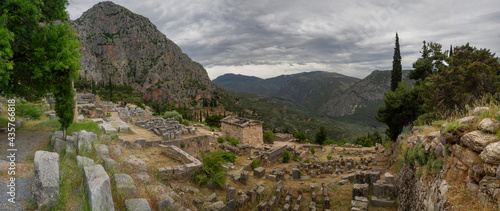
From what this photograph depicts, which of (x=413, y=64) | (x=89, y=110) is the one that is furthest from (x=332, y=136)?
(x=89, y=110)

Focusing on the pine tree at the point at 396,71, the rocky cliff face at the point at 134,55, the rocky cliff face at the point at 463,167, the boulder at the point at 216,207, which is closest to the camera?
the rocky cliff face at the point at 463,167

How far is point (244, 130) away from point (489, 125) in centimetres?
2220

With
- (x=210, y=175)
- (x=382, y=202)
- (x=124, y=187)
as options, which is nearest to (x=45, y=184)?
(x=124, y=187)

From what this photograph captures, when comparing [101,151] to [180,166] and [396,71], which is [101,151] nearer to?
[180,166]

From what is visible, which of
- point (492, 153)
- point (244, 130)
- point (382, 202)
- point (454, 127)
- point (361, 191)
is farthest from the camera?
point (244, 130)

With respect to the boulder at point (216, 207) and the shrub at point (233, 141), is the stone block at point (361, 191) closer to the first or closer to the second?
the boulder at point (216, 207)

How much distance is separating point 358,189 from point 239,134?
17.8 meters

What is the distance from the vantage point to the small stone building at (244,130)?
87.1ft

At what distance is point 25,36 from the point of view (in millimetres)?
8117

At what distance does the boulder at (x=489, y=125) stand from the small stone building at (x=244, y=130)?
21.9 m

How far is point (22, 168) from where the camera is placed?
5.81 m

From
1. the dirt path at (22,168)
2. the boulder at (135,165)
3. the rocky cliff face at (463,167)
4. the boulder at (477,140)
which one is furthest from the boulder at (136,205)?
the boulder at (477,140)

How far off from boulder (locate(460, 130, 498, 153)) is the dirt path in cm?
918

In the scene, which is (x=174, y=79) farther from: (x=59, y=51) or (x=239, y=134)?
(x=59, y=51)
